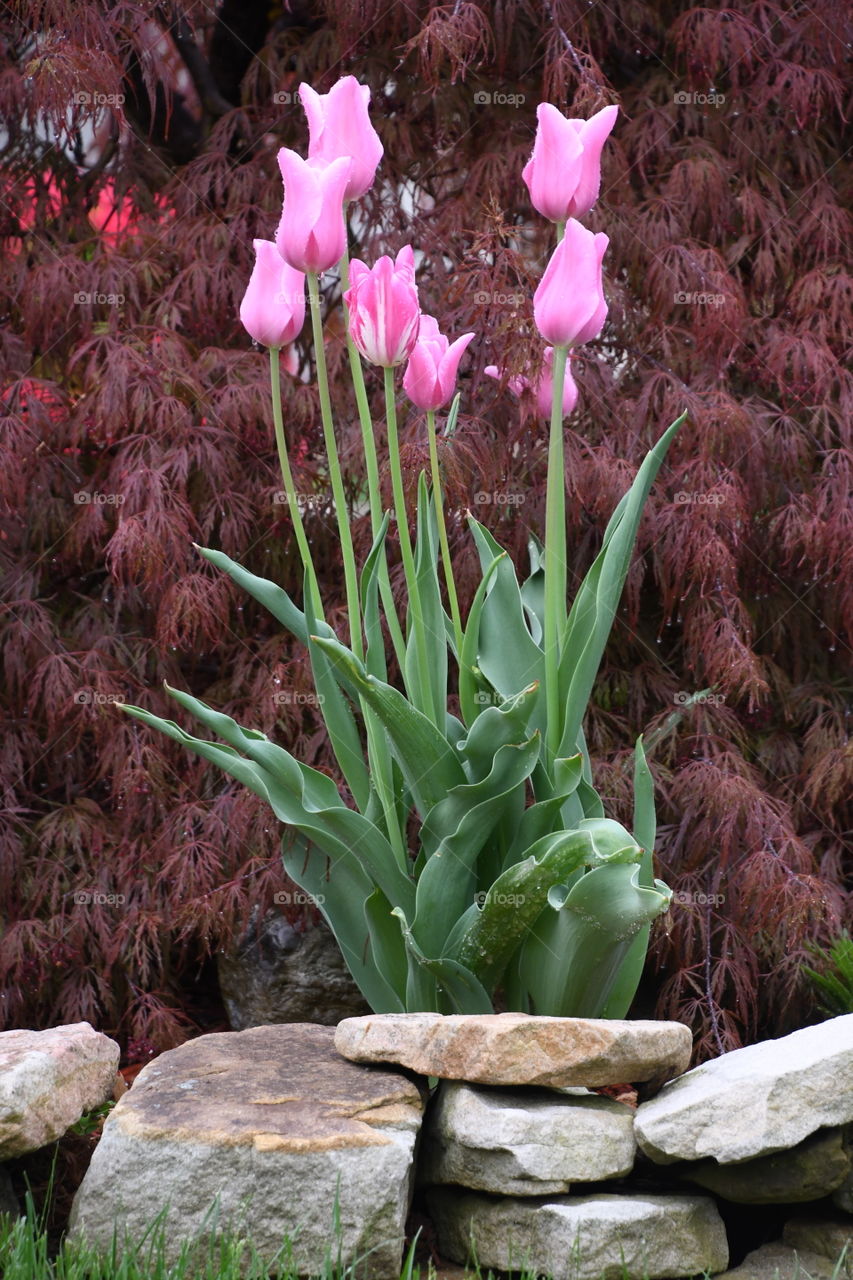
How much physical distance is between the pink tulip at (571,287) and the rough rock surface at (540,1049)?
1.03m

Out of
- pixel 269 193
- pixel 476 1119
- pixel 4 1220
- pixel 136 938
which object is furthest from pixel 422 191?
pixel 4 1220

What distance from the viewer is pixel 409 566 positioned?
6.67 ft

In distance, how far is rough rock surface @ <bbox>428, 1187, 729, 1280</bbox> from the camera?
5.46 ft

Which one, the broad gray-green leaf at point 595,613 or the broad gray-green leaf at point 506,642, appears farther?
the broad gray-green leaf at point 506,642

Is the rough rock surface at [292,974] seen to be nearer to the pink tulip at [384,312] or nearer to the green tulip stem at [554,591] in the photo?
the green tulip stem at [554,591]

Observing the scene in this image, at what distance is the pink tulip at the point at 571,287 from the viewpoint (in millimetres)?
1854

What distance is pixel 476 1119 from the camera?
1746mm

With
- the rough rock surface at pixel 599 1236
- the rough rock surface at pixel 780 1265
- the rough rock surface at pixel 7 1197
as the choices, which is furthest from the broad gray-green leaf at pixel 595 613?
the rough rock surface at pixel 7 1197

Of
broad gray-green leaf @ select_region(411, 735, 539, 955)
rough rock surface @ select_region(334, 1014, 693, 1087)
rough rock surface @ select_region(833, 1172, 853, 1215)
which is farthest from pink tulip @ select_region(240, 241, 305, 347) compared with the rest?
rough rock surface @ select_region(833, 1172, 853, 1215)

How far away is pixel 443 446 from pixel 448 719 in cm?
54

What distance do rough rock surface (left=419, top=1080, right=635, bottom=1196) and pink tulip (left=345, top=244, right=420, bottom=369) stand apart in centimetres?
113

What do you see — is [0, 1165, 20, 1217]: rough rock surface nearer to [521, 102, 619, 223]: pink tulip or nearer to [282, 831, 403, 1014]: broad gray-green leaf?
[282, 831, 403, 1014]: broad gray-green leaf

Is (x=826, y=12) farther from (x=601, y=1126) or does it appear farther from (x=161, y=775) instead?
(x=601, y=1126)

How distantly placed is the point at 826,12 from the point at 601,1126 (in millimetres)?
2390
